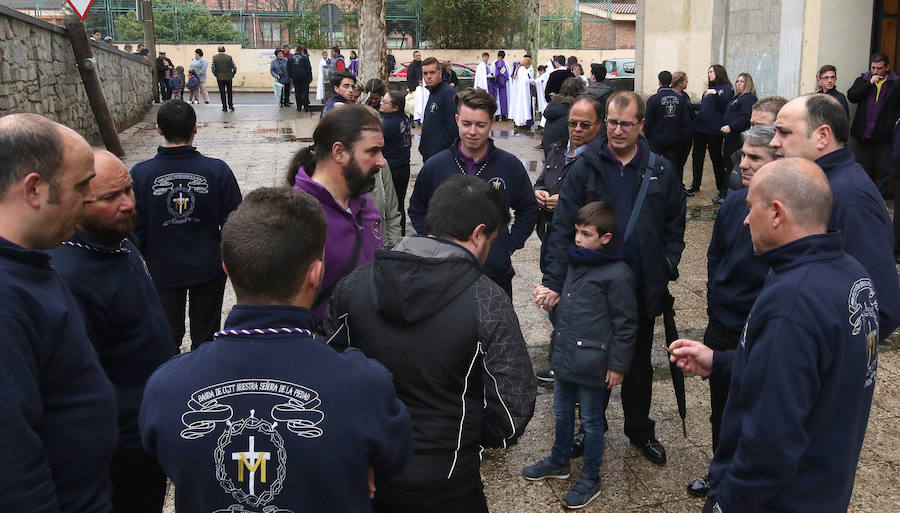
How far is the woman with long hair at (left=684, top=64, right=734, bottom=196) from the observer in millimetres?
11211

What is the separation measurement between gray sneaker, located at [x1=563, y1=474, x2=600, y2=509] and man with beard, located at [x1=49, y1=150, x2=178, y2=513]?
1945 mm

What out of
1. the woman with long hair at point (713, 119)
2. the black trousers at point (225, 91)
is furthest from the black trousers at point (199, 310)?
the black trousers at point (225, 91)

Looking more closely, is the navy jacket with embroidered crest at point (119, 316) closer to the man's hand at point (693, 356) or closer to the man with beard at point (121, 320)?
the man with beard at point (121, 320)

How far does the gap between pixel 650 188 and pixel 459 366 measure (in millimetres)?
2140

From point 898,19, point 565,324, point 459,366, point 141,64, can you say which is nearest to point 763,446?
point 459,366

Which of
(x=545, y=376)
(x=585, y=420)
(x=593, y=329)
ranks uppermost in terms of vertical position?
(x=593, y=329)

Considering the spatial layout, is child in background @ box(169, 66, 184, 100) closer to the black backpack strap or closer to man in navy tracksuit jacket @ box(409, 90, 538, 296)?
→ man in navy tracksuit jacket @ box(409, 90, 538, 296)

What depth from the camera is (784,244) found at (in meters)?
2.48

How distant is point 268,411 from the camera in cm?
184

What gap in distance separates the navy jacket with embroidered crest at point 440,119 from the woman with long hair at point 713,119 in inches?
153

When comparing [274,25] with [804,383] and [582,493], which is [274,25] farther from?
[804,383]

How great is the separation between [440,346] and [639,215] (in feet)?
6.86

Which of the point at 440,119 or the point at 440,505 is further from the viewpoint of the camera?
the point at 440,119

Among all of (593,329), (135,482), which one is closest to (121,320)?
(135,482)
